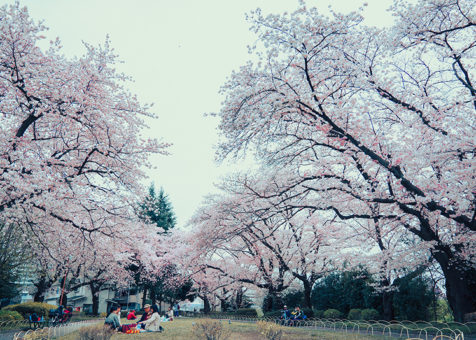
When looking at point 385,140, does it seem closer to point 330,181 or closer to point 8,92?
point 330,181

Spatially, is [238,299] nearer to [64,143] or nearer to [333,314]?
[333,314]

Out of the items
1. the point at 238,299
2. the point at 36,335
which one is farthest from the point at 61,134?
the point at 238,299

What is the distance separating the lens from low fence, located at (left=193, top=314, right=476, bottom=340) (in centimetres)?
827

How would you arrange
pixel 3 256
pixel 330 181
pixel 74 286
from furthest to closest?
1. pixel 74 286
2. pixel 3 256
3. pixel 330 181

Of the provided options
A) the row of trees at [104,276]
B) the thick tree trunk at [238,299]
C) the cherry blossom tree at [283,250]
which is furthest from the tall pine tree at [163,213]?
the cherry blossom tree at [283,250]

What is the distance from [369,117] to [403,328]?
Answer: 7.41 m

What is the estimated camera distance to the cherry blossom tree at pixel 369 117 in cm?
763

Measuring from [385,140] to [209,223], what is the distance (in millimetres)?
10682

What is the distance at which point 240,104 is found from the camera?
7871mm

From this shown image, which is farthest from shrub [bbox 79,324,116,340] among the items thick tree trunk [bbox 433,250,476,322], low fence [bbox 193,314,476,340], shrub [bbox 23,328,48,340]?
thick tree trunk [bbox 433,250,476,322]

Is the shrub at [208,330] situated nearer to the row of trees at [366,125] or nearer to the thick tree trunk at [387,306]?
the row of trees at [366,125]

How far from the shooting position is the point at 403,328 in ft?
34.9

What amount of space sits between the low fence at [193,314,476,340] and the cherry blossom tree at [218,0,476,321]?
1314mm

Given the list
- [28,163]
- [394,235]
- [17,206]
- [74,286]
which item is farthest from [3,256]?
[394,235]
